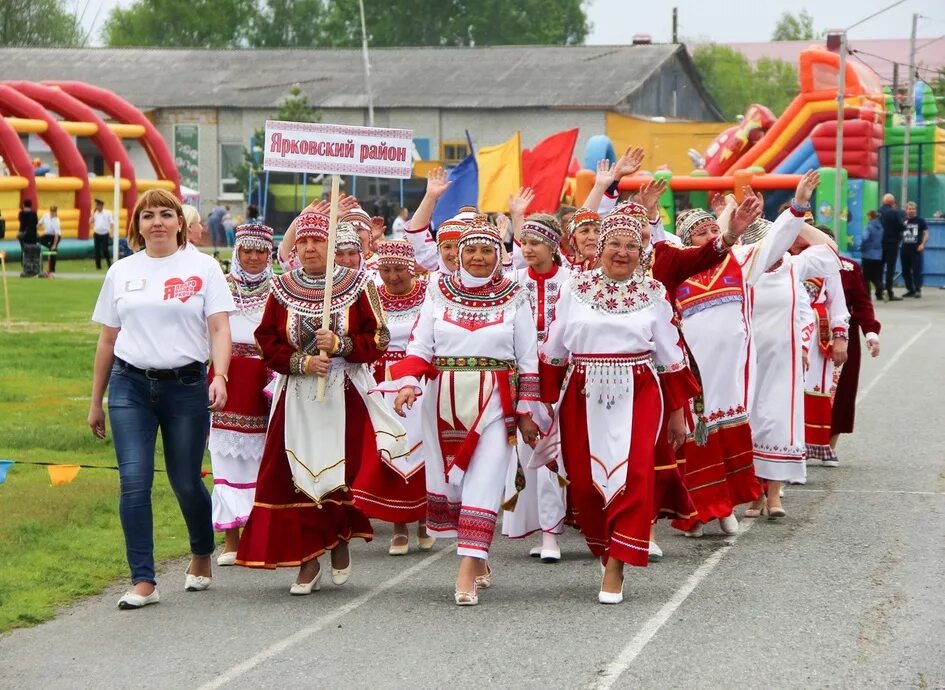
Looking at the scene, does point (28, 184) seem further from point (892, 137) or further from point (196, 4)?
point (196, 4)

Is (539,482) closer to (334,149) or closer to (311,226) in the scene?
(311,226)

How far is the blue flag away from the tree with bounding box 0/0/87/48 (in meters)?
76.9

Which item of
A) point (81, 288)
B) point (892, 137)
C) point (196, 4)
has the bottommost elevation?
point (81, 288)

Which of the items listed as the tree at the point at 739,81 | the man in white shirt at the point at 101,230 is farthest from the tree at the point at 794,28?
the man in white shirt at the point at 101,230

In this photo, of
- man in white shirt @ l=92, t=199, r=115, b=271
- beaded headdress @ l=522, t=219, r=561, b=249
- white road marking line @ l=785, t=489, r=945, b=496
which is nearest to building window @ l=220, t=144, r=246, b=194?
man in white shirt @ l=92, t=199, r=115, b=271

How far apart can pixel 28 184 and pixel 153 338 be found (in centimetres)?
3563

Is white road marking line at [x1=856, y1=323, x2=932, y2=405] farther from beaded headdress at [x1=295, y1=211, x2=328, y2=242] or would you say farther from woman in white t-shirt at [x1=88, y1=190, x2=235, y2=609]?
woman in white t-shirt at [x1=88, y1=190, x2=235, y2=609]

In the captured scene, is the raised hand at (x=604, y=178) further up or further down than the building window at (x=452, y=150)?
further down

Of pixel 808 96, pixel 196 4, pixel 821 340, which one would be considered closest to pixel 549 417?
pixel 821 340

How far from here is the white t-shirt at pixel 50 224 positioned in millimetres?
41656

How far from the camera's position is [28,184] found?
41844 mm

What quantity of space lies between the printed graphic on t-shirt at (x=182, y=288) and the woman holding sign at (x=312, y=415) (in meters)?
0.47

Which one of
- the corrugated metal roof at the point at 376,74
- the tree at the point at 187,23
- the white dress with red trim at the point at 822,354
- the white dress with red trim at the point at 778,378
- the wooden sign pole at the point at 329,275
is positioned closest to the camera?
the wooden sign pole at the point at 329,275

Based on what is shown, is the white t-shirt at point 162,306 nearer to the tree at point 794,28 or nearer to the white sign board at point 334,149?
the white sign board at point 334,149
